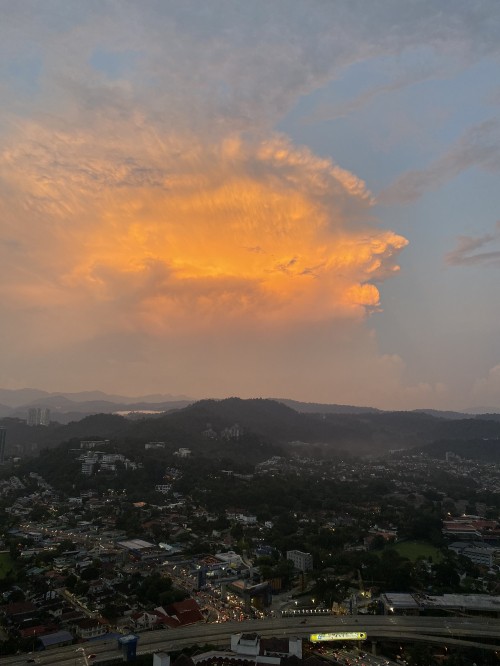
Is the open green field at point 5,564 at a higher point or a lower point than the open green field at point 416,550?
higher

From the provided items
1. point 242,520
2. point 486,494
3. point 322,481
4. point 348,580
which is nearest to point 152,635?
point 348,580

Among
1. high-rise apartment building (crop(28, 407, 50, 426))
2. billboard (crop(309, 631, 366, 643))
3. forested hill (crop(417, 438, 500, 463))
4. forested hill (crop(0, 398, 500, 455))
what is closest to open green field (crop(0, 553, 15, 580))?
billboard (crop(309, 631, 366, 643))

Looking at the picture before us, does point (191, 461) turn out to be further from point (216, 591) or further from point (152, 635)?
point (152, 635)

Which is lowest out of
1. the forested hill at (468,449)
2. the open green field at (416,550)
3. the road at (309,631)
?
the open green field at (416,550)

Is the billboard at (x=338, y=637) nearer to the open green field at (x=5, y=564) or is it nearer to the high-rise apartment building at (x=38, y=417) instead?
the open green field at (x=5, y=564)

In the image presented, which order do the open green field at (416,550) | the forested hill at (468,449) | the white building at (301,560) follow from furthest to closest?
the forested hill at (468,449)
the open green field at (416,550)
the white building at (301,560)

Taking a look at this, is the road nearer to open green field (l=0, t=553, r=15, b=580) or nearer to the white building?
the white building

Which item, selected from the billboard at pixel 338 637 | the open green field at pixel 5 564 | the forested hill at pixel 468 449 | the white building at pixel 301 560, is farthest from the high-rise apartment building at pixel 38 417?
the billboard at pixel 338 637

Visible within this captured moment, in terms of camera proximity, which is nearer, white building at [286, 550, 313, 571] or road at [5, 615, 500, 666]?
road at [5, 615, 500, 666]
